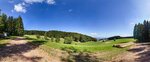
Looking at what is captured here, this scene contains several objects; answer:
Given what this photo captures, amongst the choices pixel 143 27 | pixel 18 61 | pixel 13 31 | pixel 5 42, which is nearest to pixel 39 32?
pixel 13 31

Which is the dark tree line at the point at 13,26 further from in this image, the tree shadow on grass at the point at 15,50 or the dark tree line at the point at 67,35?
the tree shadow on grass at the point at 15,50

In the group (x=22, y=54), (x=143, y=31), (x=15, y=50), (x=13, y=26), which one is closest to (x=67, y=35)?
(x=13, y=26)

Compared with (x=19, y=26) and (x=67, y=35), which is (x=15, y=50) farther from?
(x=67, y=35)

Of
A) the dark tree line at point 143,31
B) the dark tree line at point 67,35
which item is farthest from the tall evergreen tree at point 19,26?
the dark tree line at point 143,31

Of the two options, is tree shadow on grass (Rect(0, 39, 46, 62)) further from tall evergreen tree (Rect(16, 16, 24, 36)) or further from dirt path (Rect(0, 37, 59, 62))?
tall evergreen tree (Rect(16, 16, 24, 36))

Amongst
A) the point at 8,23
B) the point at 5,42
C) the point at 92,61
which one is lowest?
the point at 92,61

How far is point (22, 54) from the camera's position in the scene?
114 feet

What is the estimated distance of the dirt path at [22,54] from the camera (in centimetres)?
3231

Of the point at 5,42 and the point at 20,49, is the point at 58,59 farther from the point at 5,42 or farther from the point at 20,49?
the point at 5,42

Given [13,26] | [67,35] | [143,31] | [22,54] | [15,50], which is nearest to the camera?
[22,54]

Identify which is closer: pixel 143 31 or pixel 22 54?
pixel 22 54

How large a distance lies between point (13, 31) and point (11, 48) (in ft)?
273

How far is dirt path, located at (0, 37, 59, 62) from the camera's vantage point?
32.3 meters

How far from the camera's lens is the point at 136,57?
37.7 metres
